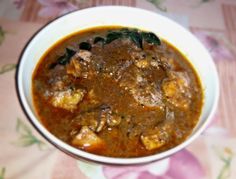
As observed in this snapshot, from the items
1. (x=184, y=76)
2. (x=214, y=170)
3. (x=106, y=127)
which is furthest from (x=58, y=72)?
(x=214, y=170)

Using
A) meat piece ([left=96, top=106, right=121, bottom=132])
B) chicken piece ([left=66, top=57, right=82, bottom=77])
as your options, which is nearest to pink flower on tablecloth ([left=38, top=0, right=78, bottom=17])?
chicken piece ([left=66, top=57, right=82, bottom=77])

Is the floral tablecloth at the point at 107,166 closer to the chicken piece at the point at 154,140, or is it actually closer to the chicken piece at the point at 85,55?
the chicken piece at the point at 154,140

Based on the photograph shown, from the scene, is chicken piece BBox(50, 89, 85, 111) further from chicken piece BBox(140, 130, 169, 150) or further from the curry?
chicken piece BBox(140, 130, 169, 150)

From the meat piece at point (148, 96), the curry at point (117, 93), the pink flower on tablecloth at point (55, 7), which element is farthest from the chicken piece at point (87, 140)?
the pink flower on tablecloth at point (55, 7)

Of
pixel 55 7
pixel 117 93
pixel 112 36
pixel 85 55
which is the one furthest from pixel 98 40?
pixel 55 7

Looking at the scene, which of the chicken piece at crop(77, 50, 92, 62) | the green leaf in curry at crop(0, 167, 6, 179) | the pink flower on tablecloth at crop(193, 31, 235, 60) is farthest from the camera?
the pink flower on tablecloth at crop(193, 31, 235, 60)

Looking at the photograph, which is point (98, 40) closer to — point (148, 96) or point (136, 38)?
point (136, 38)

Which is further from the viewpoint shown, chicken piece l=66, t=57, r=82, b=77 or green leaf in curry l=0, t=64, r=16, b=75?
green leaf in curry l=0, t=64, r=16, b=75
